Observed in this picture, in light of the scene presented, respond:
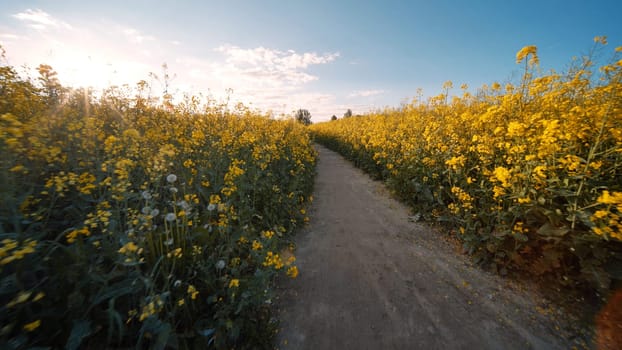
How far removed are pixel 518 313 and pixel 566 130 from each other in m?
2.10

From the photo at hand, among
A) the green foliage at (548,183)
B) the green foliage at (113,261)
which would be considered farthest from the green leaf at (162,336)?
the green foliage at (548,183)

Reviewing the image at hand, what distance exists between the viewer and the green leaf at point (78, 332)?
1183mm

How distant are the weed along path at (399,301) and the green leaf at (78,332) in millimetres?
1311

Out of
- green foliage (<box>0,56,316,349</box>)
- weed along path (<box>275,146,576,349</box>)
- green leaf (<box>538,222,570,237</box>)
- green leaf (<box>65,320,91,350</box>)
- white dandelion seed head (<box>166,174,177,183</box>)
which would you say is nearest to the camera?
green leaf (<box>65,320,91,350</box>)

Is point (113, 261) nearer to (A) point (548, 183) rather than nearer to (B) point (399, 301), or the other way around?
(B) point (399, 301)

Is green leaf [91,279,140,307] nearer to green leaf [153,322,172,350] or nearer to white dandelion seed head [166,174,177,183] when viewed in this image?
green leaf [153,322,172,350]

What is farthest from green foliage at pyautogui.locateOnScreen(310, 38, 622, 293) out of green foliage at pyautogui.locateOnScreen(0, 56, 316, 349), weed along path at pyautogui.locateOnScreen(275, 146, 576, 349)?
green foliage at pyautogui.locateOnScreen(0, 56, 316, 349)

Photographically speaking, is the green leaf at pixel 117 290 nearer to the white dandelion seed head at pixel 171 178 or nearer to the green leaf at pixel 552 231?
the white dandelion seed head at pixel 171 178

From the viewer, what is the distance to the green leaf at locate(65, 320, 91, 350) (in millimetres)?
1183

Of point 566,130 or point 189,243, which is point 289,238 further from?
point 566,130

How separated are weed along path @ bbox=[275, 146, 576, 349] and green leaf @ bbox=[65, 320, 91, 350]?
1.31 m

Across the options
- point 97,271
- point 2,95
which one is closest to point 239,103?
point 2,95

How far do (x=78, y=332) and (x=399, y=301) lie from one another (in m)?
2.61

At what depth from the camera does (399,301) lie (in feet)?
7.85
